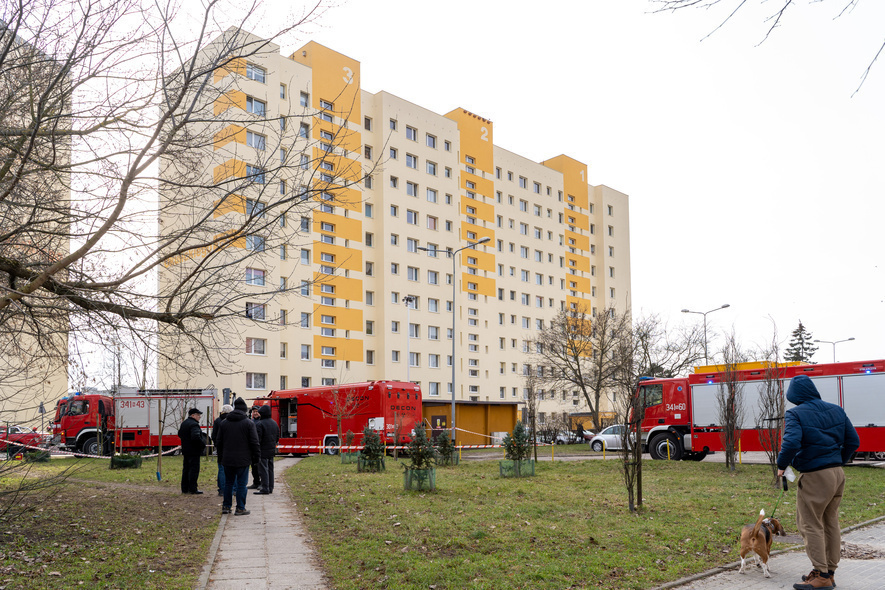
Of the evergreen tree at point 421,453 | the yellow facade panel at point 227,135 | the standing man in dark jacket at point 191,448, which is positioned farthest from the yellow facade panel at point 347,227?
the yellow facade panel at point 227,135

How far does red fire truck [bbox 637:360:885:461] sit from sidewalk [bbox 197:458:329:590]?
11602mm

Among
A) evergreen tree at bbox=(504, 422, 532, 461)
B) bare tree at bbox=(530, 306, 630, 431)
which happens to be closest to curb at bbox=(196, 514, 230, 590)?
evergreen tree at bbox=(504, 422, 532, 461)

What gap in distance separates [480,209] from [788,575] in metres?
59.9

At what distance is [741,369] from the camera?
23.1 metres

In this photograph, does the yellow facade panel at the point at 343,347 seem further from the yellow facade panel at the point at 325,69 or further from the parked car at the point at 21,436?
the parked car at the point at 21,436

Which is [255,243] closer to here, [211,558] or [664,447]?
[211,558]

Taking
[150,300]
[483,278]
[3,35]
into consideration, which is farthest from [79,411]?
[483,278]

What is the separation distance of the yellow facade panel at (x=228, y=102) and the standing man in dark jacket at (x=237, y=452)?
4451 mm

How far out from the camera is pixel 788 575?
6.95m

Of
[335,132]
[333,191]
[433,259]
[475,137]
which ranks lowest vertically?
[333,191]

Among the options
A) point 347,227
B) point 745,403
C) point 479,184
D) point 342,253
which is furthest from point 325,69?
point 745,403

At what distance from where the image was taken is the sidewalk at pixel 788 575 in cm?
654

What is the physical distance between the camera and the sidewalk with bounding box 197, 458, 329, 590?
22.3ft

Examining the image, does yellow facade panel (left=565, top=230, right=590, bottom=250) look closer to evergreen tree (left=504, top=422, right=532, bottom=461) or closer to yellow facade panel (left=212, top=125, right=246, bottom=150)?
evergreen tree (left=504, top=422, right=532, bottom=461)
